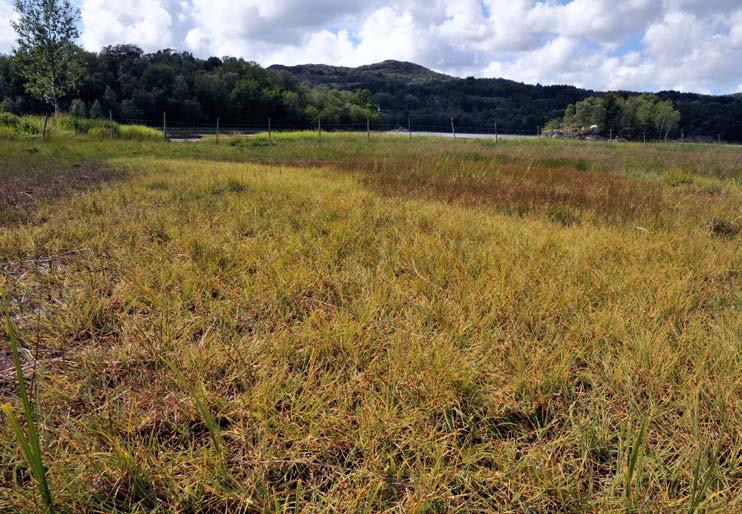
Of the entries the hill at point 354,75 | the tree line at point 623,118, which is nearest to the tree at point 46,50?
the tree line at point 623,118

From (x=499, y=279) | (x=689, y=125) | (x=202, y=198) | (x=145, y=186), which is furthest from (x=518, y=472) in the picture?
(x=689, y=125)

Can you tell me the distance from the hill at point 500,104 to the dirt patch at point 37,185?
111m

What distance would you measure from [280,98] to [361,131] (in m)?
36.3

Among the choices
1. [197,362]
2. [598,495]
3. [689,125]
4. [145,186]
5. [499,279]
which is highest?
[689,125]

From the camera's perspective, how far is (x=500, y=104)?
13012cm

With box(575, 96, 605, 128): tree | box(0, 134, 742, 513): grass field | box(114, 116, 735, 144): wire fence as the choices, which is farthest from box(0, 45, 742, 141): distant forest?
box(0, 134, 742, 513): grass field

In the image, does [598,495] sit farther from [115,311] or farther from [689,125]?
[689,125]

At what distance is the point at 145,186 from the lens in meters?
6.18

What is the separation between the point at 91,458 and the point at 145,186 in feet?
19.6

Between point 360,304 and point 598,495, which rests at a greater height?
point 360,304

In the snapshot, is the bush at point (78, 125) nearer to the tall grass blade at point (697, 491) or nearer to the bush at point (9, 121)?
the bush at point (9, 121)

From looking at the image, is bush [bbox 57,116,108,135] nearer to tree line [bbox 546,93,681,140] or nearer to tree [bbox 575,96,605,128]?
tree line [bbox 546,93,681,140]

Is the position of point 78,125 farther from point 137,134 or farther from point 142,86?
point 142,86

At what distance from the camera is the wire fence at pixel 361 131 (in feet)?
134
